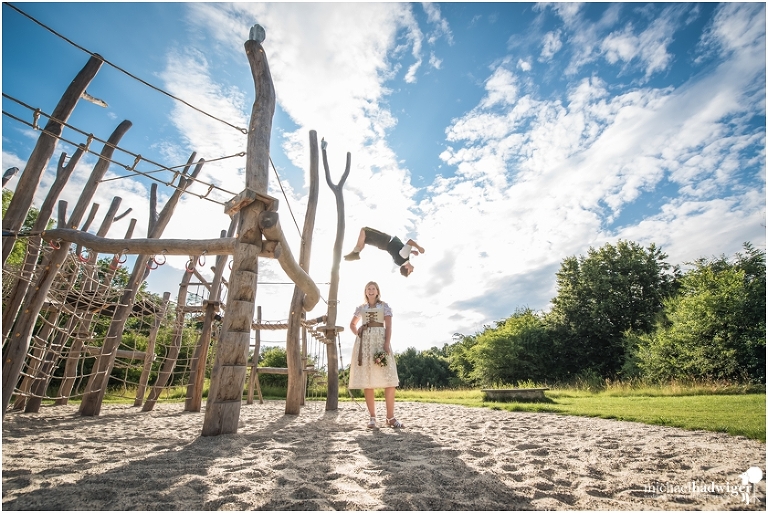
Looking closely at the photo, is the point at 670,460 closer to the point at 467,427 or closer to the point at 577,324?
the point at 467,427

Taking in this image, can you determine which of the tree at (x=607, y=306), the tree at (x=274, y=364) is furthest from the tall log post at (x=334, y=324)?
the tree at (x=607, y=306)

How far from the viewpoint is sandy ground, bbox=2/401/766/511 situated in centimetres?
209

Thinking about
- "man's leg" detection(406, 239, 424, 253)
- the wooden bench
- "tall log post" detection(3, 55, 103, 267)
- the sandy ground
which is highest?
"tall log post" detection(3, 55, 103, 267)

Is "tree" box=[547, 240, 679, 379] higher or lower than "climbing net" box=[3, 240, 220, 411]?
higher

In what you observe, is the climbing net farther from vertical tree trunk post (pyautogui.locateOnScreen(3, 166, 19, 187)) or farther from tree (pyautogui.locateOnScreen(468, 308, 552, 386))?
tree (pyautogui.locateOnScreen(468, 308, 552, 386))

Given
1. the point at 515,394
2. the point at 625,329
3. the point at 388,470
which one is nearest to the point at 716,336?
the point at 625,329

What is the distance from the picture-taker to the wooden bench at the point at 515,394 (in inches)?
364

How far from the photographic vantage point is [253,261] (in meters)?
4.43

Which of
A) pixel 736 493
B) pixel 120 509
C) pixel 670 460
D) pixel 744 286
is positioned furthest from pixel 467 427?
pixel 744 286

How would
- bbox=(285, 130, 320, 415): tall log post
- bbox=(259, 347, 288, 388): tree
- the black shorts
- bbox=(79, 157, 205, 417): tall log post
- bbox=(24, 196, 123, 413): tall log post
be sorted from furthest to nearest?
bbox=(259, 347, 288, 388): tree → bbox=(285, 130, 320, 415): tall log post → bbox=(79, 157, 205, 417): tall log post → bbox=(24, 196, 123, 413): tall log post → the black shorts

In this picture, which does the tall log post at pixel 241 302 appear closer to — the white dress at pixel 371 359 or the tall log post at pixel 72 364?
the white dress at pixel 371 359

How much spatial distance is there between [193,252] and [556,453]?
462 centimetres

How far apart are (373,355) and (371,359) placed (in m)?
0.06

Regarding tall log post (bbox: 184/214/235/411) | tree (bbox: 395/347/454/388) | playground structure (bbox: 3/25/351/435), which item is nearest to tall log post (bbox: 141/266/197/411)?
tall log post (bbox: 184/214/235/411)
